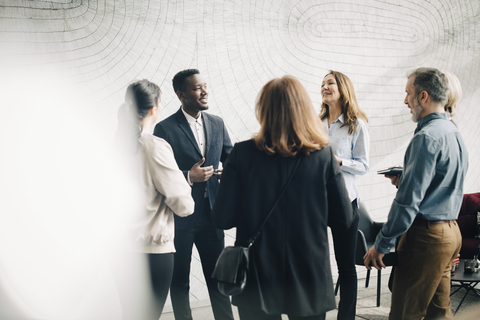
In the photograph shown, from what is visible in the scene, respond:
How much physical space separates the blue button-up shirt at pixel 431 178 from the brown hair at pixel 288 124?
0.54 meters

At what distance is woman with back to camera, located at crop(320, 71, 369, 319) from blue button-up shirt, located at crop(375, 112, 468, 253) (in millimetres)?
422

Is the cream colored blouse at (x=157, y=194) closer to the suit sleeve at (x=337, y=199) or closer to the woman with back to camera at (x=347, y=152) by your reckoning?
the suit sleeve at (x=337, y=199)

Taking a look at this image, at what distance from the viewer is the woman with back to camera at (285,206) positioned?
1334mm

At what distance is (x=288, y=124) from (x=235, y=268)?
0.56 m

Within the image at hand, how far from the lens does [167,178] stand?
1.65 m

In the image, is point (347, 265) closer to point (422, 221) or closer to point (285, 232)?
point (422, 221)

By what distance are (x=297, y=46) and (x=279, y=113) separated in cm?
229

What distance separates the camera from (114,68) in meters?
2.65

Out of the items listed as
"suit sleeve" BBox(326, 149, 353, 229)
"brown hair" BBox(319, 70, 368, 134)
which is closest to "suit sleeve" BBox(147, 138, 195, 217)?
"suit sleeve" BBox(326, 149, 353, 229)

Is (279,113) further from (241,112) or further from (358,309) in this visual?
(358,309)

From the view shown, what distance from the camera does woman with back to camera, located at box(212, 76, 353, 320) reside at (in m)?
1.33

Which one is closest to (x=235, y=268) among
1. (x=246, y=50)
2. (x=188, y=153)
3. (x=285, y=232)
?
(x=285, y=232)

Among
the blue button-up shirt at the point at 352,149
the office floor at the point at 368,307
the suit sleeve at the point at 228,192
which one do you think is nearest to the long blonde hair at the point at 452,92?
the blue button-up shirt at the point at 352,149

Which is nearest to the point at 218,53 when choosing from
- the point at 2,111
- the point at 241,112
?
the point at 241,112
